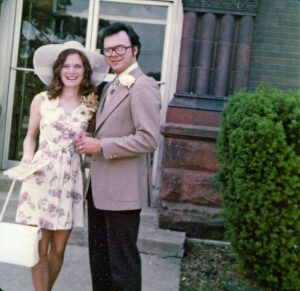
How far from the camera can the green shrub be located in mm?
3576

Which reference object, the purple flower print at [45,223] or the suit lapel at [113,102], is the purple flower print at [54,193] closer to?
the purple flower print at [45,223]

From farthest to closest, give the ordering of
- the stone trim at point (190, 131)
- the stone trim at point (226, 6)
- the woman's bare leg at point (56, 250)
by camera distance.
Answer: the stone trim at point (226, 6) < the stone trim at point (190, 131) < the woman's bare leg at point (56, 250)

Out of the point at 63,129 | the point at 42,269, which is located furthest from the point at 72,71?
the point at 42,269

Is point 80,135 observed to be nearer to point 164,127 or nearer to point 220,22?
point 164,127

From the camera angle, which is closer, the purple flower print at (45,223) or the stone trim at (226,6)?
the purple flower print at (45,223)

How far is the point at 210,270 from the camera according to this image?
14.3ft

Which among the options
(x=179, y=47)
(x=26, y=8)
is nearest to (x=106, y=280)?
(x=179, y=47)

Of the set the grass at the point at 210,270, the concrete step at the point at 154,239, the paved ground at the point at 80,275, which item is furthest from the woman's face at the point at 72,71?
the concrete step at the point at 154,239

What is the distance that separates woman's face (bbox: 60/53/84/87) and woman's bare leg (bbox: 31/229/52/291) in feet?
3.14

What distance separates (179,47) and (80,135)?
10.3ft

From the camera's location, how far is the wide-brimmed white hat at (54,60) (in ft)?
10.2

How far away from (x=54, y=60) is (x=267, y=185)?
180cm

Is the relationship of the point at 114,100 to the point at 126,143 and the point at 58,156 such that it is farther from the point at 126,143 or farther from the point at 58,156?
the point at 58,156

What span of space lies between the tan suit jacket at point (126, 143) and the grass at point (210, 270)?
58.3 inches
